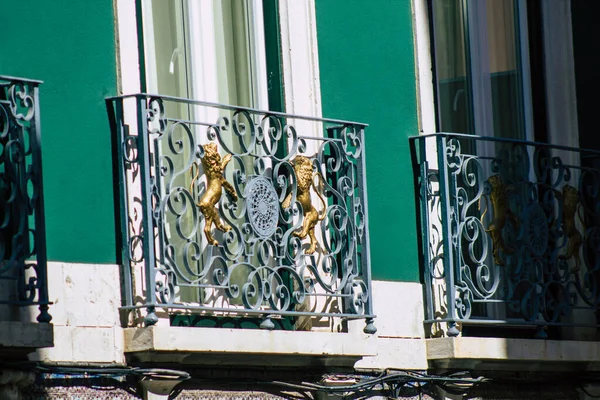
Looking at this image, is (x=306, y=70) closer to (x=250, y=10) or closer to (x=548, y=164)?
(x=250, y=10)

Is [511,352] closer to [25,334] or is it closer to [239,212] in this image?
[239,212]

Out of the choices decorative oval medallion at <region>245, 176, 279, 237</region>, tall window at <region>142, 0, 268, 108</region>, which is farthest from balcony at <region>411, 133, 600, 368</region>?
decorative oval medallion at <region>245, 176, 279, 237</region>

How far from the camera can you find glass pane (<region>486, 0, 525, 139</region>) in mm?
12688

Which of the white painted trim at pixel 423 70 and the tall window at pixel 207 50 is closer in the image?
the tall window at pixel 207 50

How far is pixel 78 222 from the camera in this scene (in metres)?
9.71

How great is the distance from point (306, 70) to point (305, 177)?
Answer: 741 millimetres

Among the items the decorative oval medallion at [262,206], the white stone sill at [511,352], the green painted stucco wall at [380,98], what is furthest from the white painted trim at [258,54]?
the white stone sill at [511,352]

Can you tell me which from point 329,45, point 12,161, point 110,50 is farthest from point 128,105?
point 329,45

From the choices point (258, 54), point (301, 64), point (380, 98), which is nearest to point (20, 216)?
point (258, 54)

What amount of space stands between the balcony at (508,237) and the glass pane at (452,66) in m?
0.17

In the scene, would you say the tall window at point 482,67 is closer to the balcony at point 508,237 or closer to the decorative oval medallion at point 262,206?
the balcony at point 508,237

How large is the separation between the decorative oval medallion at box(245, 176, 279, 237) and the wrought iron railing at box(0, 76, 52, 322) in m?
1.54

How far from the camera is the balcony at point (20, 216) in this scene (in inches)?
360

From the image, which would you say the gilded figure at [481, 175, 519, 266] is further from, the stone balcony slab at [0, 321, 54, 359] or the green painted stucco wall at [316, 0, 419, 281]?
the stone balcony slab at [0, 321, 54, 359]
